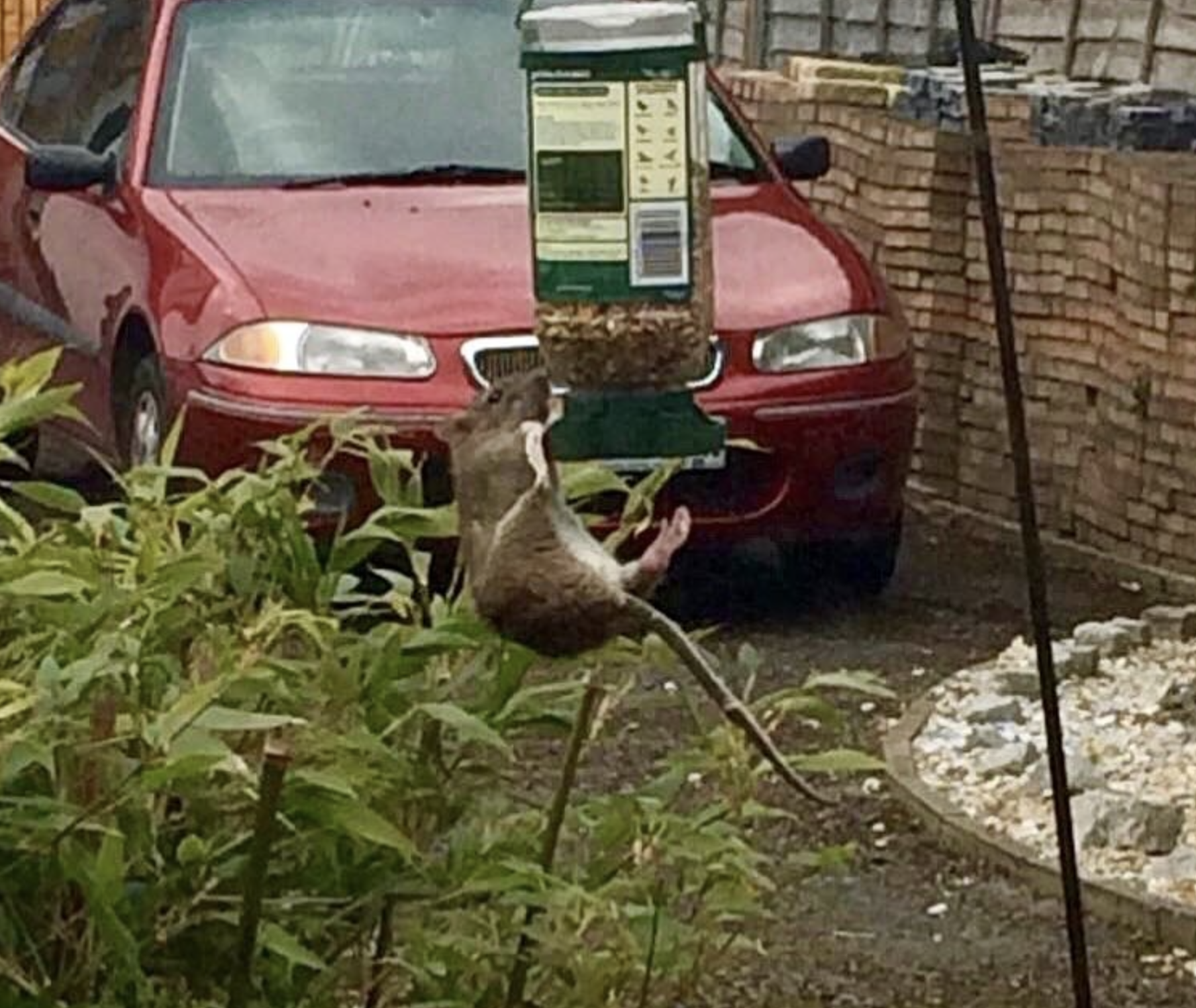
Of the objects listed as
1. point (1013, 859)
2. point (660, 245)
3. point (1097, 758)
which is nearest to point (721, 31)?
point (1097, 758)

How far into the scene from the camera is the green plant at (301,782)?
2547mm

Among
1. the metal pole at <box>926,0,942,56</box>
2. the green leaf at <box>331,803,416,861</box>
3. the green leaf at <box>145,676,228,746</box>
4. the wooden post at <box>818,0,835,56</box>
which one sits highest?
the green leaf at <box>145,676,228,746</box>

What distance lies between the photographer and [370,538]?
3.01m

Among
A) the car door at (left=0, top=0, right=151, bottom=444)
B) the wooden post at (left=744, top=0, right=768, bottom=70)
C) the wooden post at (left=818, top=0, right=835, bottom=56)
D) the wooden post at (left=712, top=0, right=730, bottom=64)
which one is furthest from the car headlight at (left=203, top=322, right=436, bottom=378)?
the wooden post at (left=712, top=0, right=730, bottom=64)

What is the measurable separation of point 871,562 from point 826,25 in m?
6.77

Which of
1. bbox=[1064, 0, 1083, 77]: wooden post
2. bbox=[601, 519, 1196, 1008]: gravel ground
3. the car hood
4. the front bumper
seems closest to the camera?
bbox=[601, 519, 1196, 1008]: gravel ground

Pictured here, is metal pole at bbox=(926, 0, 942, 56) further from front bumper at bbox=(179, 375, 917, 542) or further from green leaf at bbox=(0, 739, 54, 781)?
green leaf at bbox=(0, 739, 54, 781)

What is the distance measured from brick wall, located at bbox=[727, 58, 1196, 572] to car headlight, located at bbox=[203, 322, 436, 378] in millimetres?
1608

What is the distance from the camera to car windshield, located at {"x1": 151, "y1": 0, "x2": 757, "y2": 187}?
8.97 m

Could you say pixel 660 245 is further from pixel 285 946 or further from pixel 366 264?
pixel 366 264

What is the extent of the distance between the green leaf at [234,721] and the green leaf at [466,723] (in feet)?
0.63

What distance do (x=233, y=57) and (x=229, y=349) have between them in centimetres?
126

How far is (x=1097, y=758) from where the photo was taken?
6980 millimetres

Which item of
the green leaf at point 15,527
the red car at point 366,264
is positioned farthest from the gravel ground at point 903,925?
the green leaf at point 15,527
